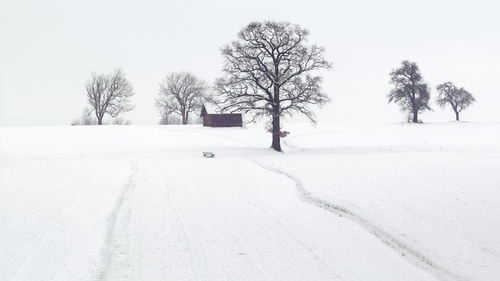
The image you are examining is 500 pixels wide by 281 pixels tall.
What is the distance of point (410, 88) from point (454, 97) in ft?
58.1

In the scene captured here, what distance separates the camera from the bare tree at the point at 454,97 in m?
84.4

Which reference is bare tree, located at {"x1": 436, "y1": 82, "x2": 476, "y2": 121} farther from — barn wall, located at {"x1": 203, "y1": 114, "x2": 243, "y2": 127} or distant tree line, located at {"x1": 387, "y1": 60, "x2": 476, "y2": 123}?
barn wall, located at {"x1": 203, "y1": 114, "x2": 243, "y2": 127}

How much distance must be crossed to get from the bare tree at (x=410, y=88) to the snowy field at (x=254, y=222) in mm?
48170

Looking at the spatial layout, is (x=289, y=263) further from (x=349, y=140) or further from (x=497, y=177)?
(x=349, y=140)

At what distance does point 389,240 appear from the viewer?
12492mm

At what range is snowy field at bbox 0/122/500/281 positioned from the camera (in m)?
10.1

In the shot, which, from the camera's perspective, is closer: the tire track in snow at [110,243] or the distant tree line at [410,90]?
the tire track in snow at [110,243]

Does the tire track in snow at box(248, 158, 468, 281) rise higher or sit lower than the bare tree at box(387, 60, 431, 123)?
lower

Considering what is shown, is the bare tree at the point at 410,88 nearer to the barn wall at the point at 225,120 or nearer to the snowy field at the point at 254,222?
the barn wall at the point at 225,120

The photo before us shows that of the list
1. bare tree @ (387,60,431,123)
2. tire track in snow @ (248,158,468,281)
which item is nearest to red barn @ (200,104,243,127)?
bare tree @ (387,60,431,123)

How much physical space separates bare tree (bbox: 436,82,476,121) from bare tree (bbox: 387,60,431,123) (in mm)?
12577

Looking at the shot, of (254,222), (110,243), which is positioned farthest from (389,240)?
(110,243)

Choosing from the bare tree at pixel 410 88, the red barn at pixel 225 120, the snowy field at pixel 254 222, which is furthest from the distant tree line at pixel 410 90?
the snowy field at pixel 254 222

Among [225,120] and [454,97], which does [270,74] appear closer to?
[225,120]
